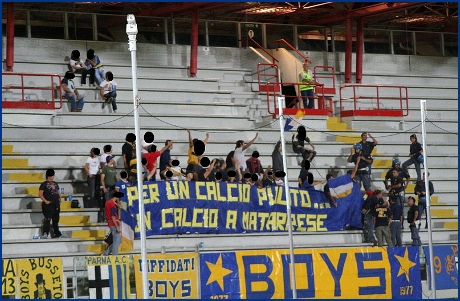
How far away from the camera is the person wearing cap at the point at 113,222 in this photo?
768 inches

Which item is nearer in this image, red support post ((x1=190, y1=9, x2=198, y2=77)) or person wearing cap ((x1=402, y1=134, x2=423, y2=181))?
person wearing cap ((x1=402, y1=134, x2=423, y2=181))

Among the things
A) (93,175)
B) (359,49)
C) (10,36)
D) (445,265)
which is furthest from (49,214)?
(359,49)

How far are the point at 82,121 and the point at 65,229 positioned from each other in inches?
139

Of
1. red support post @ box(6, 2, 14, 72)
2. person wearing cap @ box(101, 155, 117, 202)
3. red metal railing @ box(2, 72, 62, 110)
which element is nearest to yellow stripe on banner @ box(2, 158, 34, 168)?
red metal railing @ box(2, 72, 62, 110)

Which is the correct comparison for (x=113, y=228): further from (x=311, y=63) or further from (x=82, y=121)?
(x=311, y=63)

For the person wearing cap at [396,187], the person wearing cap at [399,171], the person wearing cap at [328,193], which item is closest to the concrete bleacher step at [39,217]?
the person wearing cap at [328,193]

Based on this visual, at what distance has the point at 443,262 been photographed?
2153cm

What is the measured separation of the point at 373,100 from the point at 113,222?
12497 mm

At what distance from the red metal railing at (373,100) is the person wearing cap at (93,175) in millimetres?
8982

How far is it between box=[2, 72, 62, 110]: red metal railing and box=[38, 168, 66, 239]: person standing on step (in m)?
3.49

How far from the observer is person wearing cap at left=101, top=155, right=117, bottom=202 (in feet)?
68.0

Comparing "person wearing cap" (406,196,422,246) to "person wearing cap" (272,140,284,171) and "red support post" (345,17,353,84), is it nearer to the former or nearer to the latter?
"person wearing cap" (272,140,284,171)

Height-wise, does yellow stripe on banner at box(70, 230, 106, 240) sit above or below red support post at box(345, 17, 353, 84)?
below

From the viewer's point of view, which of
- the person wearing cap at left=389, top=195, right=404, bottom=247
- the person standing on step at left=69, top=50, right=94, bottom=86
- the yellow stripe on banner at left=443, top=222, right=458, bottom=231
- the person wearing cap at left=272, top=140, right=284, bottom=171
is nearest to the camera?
the person wearing cap at left=389, top=195, right=404, bottom=247
